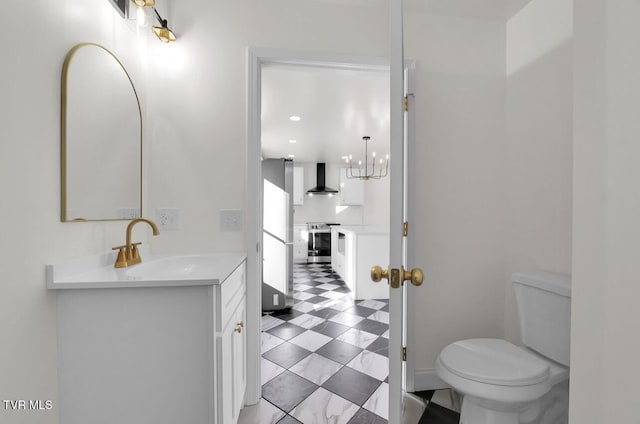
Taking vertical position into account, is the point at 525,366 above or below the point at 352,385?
above

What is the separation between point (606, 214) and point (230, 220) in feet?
5.06

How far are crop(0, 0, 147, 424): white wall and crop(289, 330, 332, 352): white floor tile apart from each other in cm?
162

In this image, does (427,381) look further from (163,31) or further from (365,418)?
(163,31)

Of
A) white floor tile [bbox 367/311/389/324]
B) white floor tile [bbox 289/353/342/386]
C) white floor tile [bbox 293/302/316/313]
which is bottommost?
white floor tile [bbox 293/302/316/313]

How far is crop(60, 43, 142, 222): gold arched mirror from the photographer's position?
3.45 feet

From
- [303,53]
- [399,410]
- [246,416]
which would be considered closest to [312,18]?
[303,53]

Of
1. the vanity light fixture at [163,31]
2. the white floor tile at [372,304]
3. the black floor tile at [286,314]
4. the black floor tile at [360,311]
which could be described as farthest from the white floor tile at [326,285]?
the vanity light fixture at [163,31]

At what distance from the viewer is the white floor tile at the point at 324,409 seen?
1.47 meters

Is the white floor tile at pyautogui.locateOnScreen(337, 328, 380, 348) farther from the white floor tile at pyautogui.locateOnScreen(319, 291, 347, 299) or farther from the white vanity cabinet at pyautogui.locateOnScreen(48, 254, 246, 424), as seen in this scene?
the white vanity cabinet at pyautogui.locateOnScreen(48, 254, 246, 424)

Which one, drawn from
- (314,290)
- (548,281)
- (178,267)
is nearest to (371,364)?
(548,281)

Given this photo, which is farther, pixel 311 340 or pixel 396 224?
pixel 311 340

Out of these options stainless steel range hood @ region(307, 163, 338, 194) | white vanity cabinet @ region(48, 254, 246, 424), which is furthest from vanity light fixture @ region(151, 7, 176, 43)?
stainless steel range hood @ region(307, 163, 338, 194)

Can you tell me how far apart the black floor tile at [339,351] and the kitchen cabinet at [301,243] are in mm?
3791

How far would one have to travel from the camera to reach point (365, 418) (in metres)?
1.48
